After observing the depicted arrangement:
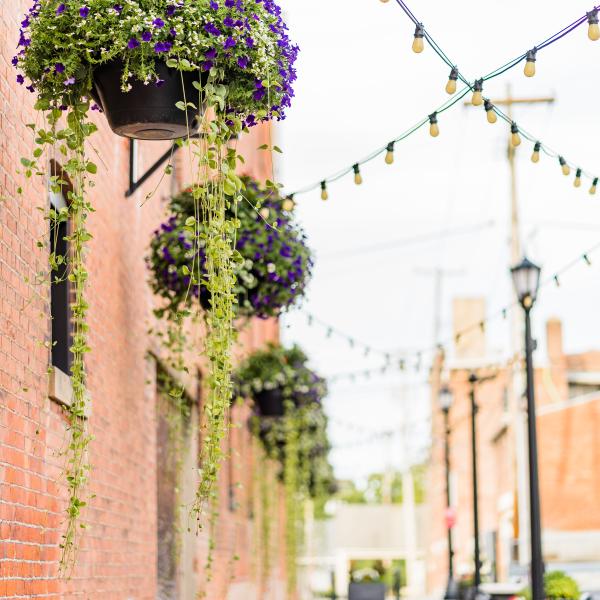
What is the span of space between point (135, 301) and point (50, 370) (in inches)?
129

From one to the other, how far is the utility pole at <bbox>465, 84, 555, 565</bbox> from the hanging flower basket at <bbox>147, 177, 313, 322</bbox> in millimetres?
20433

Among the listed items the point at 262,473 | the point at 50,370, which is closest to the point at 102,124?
the point at 50,370

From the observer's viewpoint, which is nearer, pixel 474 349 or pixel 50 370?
pixel 50 370

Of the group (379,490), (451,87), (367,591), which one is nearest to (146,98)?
(451,87)

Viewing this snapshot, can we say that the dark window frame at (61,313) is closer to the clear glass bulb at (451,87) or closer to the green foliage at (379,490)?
the clear glass bulb at (451,87)

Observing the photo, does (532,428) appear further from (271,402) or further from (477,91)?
(477,91)

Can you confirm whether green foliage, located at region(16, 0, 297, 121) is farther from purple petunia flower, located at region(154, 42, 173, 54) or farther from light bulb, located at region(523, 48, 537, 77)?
light bulb, located at region(523, 48, 537, 77)

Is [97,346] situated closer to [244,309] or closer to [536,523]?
[244,309]

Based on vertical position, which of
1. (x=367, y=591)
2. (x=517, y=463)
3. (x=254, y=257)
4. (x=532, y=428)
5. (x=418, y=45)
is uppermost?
(x=418, y=45)

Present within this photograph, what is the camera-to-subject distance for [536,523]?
1279 cm

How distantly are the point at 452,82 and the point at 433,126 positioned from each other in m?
0.45

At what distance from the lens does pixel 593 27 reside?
246 inches

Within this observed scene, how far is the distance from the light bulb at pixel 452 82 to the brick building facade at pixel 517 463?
23.7m

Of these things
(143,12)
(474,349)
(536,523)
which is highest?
(474,349)
